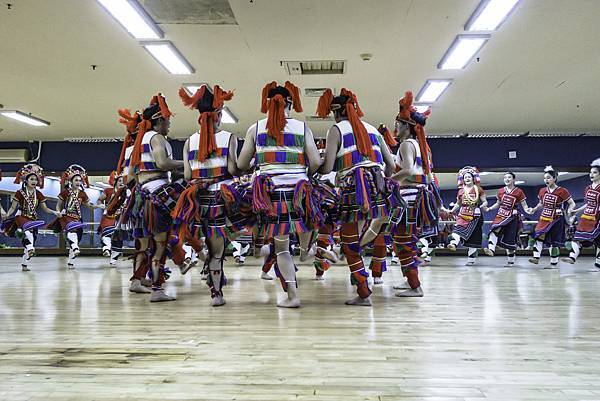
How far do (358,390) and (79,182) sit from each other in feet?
23.3

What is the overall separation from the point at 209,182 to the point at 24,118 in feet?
24.1

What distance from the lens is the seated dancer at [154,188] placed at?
3.73m

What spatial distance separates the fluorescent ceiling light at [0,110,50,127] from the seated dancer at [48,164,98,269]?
215cm

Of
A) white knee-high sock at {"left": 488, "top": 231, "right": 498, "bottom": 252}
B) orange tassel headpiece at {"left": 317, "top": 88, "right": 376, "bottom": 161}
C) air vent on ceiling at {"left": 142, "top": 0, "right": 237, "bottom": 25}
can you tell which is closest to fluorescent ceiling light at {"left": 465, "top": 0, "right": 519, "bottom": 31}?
orange tassel headpiece at {"left": 317, "top": 88, "right": 376, "bottom": 161}

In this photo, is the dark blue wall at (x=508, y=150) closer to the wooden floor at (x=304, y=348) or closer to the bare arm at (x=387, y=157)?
the wooden floor at (x=304, y=348)

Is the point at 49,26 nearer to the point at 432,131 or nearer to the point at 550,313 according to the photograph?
the point at 550,313

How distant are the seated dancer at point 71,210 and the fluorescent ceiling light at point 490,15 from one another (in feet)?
20.1

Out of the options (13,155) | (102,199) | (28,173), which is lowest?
(102,199)

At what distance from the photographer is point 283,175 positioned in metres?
3.30

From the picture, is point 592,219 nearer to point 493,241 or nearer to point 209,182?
point 493,241

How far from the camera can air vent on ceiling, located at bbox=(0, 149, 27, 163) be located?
10.9 m

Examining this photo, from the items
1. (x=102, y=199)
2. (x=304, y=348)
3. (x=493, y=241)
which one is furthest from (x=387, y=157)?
(x=102, y=199)

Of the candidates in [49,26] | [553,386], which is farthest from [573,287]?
[49,26]

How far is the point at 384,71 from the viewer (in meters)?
6.70
